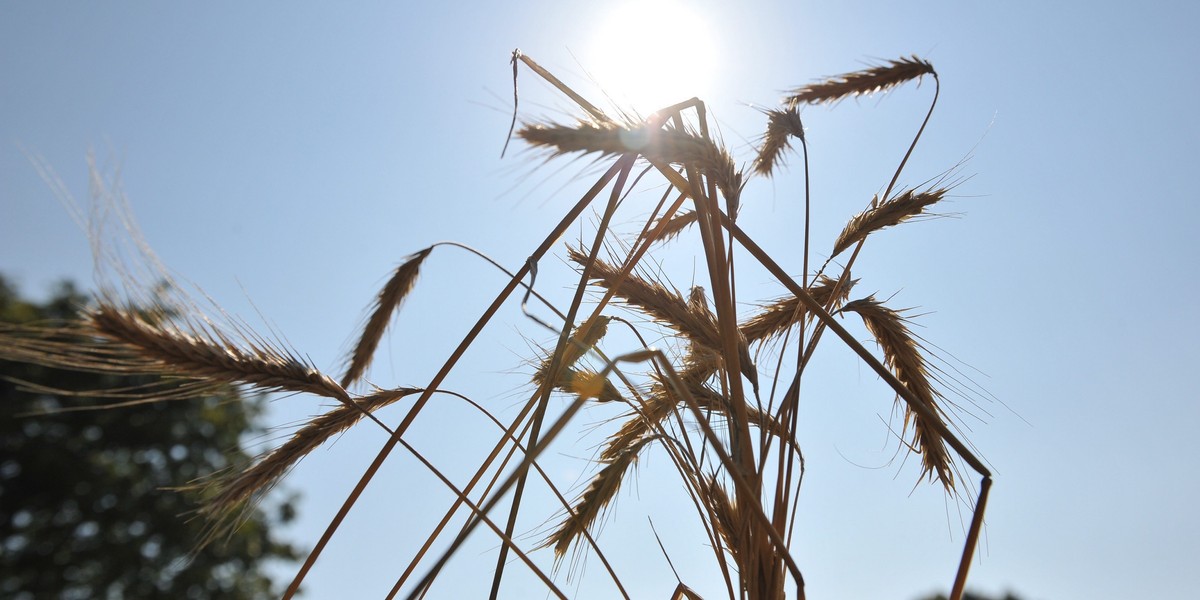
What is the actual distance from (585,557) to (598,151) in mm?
992

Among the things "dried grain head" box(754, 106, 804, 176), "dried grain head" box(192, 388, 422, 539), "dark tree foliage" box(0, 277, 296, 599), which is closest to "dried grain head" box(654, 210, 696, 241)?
"dried grain head" box(754, 106, 804, 176)

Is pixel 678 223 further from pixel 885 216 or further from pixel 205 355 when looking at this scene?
pixel 205 355

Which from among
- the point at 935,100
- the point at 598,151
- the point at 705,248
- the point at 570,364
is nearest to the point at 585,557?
the point at 570,364

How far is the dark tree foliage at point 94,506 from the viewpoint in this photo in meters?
14.0

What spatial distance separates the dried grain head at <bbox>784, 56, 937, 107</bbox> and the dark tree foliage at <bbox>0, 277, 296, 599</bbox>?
15257 millimetres

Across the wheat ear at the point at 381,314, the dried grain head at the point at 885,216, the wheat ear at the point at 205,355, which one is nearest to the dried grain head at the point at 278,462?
the wheat ear at the point at 205,355

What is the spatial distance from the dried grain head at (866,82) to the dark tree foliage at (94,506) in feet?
50.1

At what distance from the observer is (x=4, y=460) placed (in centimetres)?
1426

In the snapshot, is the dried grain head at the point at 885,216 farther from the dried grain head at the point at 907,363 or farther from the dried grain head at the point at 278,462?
the dried grain head at the point at 278,462

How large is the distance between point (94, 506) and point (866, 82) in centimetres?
1798

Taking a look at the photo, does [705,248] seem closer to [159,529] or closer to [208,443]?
[159,529]

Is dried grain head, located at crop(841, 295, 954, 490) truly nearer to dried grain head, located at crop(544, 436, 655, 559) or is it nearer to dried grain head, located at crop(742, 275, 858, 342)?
dried grain head, located at crop(742, 275, 858, 342)

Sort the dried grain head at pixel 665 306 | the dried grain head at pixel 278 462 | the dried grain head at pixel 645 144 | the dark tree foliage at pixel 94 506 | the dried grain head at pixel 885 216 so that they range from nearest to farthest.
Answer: the dried grain head at pixel 645 144
the dried grain head at pixel 278 462
the dried grain head at pixel 665 306
the dried grain head at pixel 885 216
the dark tree foliage at pixel 94 506

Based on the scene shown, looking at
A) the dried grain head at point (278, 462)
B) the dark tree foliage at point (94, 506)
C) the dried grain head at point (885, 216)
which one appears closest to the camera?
the dried grain head at point (278, 462)
